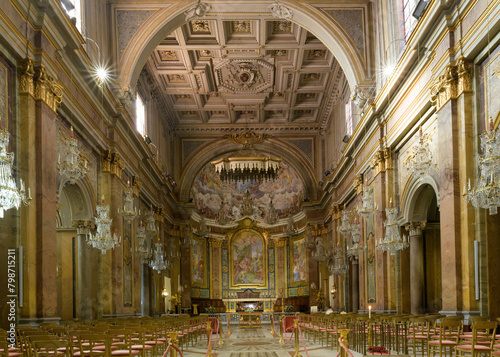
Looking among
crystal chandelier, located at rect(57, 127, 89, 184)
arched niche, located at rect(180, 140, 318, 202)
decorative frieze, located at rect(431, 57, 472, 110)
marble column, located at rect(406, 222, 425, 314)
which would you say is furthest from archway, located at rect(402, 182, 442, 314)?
arched niche, located at rect(180, 140, 318, 202)

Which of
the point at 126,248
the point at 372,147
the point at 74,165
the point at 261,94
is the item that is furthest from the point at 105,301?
the point at 261,94

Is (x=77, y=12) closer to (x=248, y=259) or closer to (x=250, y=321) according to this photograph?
(x=250, y=321)

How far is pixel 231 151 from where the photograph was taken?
105 feet

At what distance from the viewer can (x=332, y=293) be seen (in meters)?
28.2

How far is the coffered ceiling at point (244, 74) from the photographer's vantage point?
21.8 m

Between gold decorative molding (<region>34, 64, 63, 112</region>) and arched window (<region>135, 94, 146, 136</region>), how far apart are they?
1040cm

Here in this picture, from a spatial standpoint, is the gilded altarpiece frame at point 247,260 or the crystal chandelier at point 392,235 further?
the gilded altarpiece frame at point 247,260

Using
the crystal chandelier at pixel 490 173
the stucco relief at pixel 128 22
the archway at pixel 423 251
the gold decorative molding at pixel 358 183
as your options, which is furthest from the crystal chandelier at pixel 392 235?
the stucco relief at pixel 128 22

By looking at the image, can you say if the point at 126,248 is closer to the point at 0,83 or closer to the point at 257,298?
the point at 0,83

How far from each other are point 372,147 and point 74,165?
10.0 meters

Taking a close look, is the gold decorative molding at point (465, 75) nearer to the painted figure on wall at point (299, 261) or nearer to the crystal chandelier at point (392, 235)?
the crystal chandelier at point (392, 235)

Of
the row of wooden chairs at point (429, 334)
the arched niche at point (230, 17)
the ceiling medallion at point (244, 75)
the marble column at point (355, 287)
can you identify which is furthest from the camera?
the ceiling medallion at point (244, 75)

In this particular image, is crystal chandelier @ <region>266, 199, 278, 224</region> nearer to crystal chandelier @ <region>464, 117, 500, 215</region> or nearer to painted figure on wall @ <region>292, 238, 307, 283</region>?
painted figure on wall @ <region>292, 238, 307, 283</region>

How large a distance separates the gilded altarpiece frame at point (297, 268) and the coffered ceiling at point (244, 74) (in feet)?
29.1
